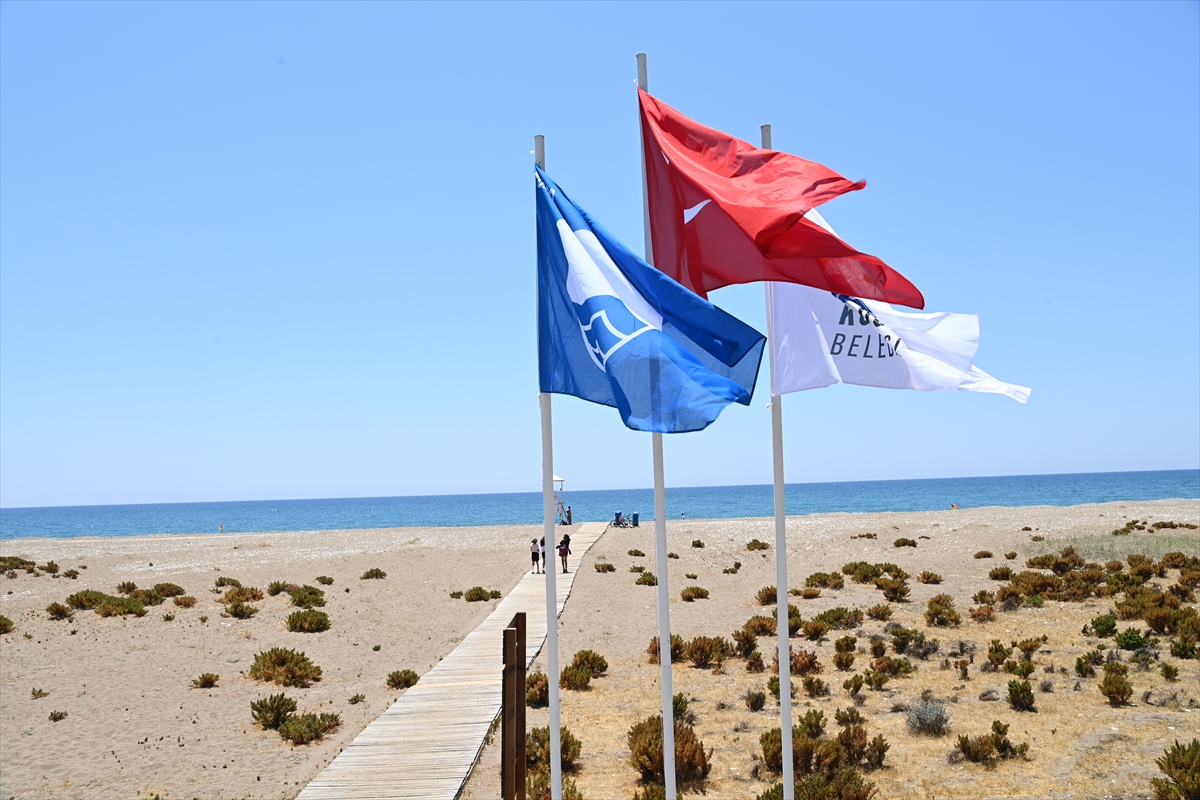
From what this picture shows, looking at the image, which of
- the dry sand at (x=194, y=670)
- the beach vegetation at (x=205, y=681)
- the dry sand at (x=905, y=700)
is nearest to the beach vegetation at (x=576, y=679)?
the dry sand at (x=905, y=700)

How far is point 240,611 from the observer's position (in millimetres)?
19969

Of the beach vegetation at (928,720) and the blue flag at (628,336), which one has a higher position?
the blue flag at (628,336)

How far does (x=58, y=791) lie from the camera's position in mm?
9156

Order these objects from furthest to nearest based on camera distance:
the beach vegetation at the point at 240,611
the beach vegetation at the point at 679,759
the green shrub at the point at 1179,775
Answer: the beach vegetation at the point at 240,611, the beach vegetation at the point at 679,759, the green shrub at the point at 1179,775

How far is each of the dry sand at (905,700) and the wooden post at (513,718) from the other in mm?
1631

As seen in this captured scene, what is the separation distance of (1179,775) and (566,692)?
8265 mm

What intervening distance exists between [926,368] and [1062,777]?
5213 mm

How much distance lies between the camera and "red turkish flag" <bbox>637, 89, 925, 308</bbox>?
5.88 m

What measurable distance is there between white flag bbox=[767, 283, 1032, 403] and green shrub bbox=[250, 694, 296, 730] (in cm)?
915

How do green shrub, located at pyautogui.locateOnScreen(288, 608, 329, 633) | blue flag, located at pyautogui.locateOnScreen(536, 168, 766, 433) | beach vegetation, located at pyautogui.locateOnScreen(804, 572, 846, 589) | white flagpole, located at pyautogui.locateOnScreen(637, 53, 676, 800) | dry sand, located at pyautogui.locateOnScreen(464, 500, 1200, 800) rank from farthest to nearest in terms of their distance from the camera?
beach vegetation, located at pyautogui.locateOnScreen(804, 572, 846, 589), green shrub, located at pyautogui.locateOnScreen(288, 608, 329, 633), dry sand, located at pyautogui.locateOnScreen(464, 500, 1200, 800), white flagpole, located at pyautogui.locateOnScreen(637, 53, 676, 800), blue flag, located at pyautogui.locateOnScreen(536, 168, 766, 433)

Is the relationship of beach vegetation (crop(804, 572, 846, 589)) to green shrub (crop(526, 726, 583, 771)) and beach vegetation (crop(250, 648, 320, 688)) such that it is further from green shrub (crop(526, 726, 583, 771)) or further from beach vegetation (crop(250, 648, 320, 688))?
green shrub (crop(526, 726, 583, 771))

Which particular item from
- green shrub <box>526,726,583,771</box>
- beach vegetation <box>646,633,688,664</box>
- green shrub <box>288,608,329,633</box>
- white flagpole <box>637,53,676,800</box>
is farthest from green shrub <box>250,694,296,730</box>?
white flagpole <box>637,53,676,800</box>

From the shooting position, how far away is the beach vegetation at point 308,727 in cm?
1049

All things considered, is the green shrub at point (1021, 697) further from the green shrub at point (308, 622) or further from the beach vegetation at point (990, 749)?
the green shrub at point (308, 622)
